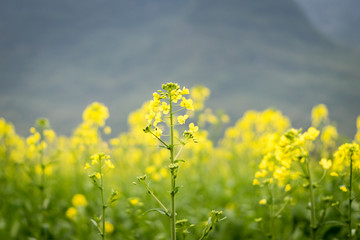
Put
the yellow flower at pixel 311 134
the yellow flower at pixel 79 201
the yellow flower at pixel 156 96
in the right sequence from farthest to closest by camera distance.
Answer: the yellow flower at pixel 79 201
the yellow flower at pixel 311 134
the yellow flower at pixel 156 96

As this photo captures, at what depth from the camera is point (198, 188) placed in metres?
5.32

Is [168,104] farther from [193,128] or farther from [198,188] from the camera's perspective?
[198,188]

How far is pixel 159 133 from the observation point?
7.82 feet

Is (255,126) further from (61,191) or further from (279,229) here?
(61,191)

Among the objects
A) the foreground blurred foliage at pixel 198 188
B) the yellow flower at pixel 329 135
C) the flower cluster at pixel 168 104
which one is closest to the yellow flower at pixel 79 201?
the foreground blurred foliage at pixel 198 188

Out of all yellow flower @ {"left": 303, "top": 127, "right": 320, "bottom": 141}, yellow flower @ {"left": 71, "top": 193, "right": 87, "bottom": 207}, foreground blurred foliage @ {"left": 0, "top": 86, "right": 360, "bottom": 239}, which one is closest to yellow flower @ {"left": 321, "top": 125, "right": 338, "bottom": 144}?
foreground blurred foliage @ {"left": 0, "top": 86, "right": 360, "bottom": 239}

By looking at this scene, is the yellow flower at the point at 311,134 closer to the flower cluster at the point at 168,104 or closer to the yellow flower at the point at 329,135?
the flower cluster at the point at 168,104

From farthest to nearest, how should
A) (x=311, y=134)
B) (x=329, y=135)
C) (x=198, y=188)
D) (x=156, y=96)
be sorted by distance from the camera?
1. (x=329, y=135)
2. (x=198, y=188)
3. (x=311, y=134)
4. (x=156, y=96)

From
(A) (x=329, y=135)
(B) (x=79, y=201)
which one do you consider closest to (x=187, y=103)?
(B) (x=79, y=201)

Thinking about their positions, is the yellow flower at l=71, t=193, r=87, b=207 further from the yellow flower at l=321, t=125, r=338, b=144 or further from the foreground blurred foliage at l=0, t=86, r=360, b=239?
the yellow flower at l=321, t=125, r=338, b=144

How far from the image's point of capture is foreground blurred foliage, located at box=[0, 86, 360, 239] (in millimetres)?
3240

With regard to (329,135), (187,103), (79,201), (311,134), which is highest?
(329,135)

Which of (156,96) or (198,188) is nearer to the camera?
(156,96)

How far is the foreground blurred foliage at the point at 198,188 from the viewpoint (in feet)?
10.6
